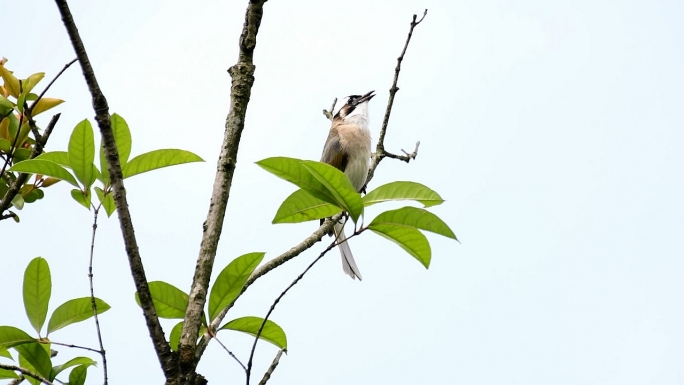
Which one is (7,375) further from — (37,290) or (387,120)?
(387,120)

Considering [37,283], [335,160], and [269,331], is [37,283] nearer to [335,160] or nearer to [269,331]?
[269,331]

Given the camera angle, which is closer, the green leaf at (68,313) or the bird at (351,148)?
the green leaf at (68,313)

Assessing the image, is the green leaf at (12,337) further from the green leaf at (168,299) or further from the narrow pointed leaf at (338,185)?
the narrow pointed leaf at (338,185)

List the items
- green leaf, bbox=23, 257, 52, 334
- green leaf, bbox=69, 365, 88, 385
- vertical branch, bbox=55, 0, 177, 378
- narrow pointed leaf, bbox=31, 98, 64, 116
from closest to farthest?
vertical branch, bbox=55, 0, 177, 378 < green leaf, bbox=69, 365, 88, 385 < green leaf, bbox=23, 257, 52, 334 < narrow pointed leaf, bbox=31, 98, 64, 116

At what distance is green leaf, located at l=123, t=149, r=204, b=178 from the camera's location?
239 cm

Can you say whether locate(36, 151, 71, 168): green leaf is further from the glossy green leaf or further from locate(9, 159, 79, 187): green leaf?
the glossy green leaf

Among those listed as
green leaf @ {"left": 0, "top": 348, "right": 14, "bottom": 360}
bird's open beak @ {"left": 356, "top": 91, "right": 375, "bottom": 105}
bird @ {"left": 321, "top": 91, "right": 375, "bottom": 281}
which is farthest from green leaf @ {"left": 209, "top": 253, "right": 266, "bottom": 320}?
bird's open beak @ {"left": 356, "top": 91, "right": 375, "bottom": 105}

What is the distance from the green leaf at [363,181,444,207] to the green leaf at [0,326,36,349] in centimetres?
105

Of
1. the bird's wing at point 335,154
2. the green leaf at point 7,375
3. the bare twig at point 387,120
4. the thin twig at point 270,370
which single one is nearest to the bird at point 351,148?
the bird's wing at point 335,154

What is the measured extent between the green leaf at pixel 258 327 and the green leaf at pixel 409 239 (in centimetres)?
43

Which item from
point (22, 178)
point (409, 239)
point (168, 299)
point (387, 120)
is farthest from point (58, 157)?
point (387, 120)

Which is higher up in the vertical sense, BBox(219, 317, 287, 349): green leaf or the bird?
the bird

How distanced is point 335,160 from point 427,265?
5.35m

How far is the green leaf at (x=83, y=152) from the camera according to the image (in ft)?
7.63
